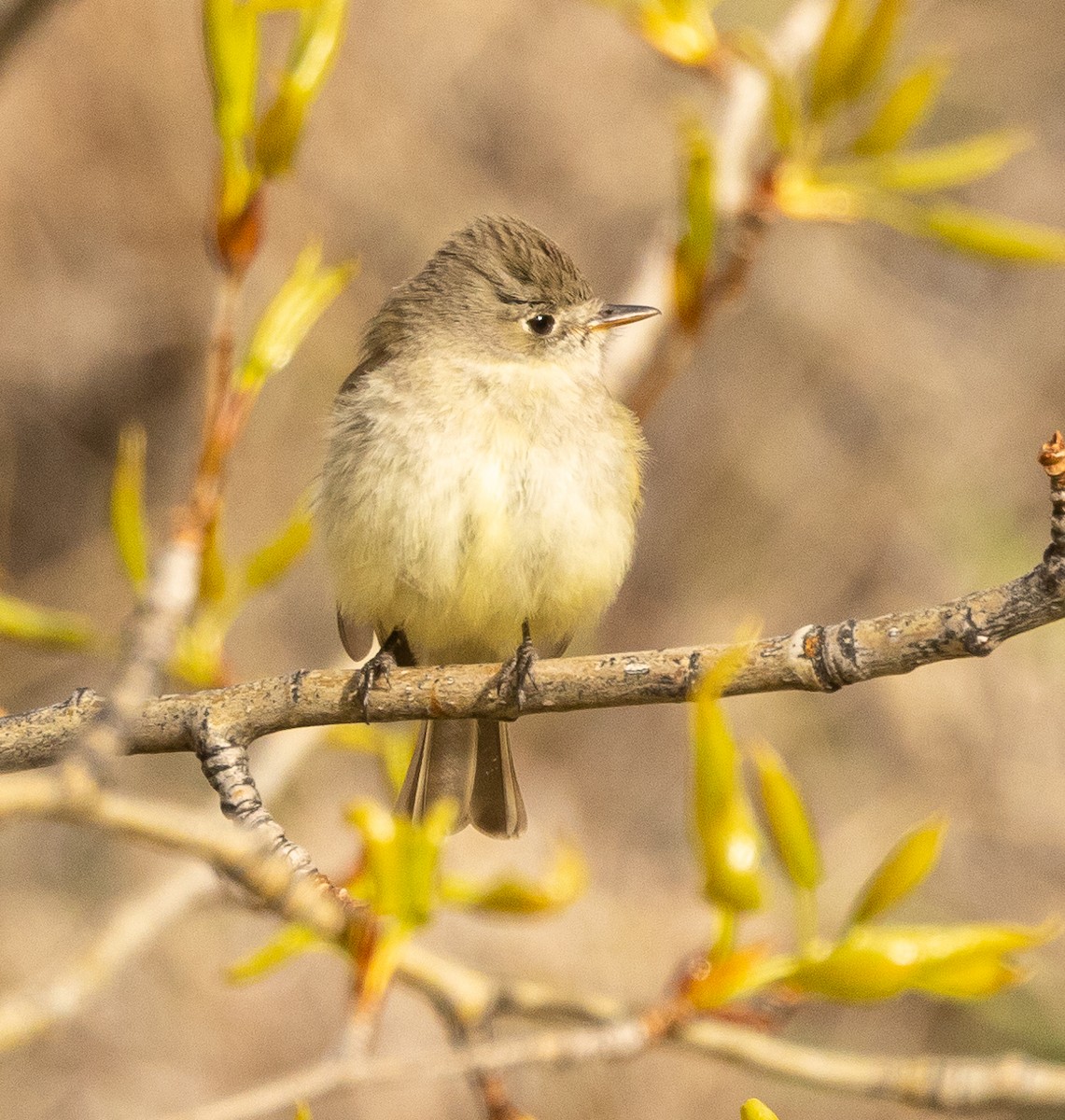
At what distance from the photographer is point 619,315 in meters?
3.20

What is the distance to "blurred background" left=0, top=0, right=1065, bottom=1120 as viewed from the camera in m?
5.62

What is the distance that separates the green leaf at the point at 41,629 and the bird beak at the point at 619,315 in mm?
1320

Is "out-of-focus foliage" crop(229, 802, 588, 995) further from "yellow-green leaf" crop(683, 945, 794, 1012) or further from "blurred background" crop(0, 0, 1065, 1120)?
"blurred background" crop(0, 0, 1065, 1120)

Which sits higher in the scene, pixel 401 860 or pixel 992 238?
pixel 992 238

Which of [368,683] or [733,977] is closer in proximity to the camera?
[733,977]

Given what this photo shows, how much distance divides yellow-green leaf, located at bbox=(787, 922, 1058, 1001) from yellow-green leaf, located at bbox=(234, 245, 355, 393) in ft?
3.48

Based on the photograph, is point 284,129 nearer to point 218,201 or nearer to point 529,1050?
point 218,201

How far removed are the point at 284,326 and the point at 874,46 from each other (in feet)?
3.26

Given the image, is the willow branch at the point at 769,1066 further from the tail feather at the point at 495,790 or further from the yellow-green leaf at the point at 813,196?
the yellow-green leaf at the point at 813,196

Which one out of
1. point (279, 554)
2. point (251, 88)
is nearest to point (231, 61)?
point (251, 88)

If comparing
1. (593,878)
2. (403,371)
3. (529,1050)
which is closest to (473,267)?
(403,371)

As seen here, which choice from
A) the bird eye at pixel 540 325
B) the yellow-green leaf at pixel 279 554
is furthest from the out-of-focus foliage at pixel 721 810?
the bird eye at pixel 540 325

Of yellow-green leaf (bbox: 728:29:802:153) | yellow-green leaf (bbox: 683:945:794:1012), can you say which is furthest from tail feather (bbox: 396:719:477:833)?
yellow-green leaf (bbox: 728:29:802:153)

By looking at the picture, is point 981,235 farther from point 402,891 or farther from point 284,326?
point 402,891
